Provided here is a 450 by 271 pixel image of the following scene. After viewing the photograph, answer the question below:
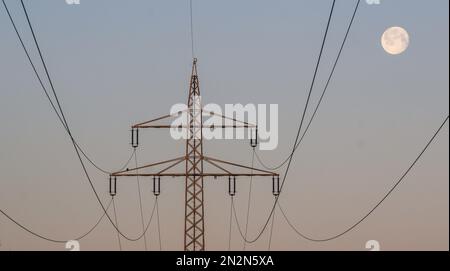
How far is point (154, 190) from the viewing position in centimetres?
4509

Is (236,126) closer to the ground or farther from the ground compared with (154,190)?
farther from the ground
